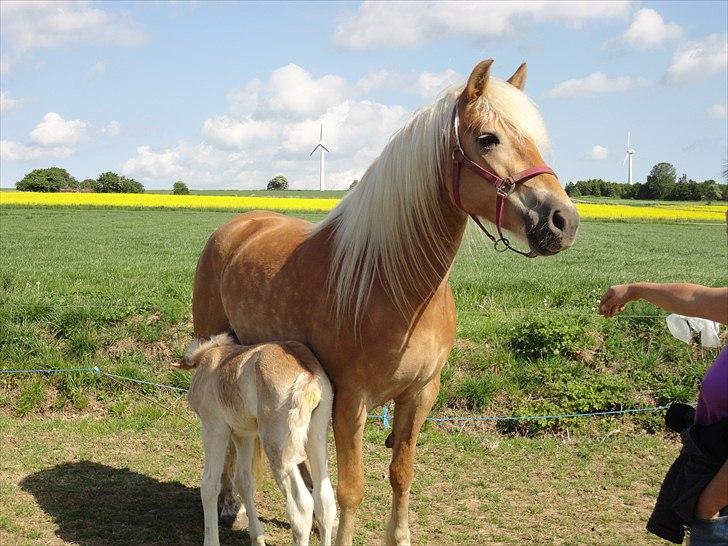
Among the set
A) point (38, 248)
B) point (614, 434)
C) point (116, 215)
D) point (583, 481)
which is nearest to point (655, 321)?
point (614, 434)

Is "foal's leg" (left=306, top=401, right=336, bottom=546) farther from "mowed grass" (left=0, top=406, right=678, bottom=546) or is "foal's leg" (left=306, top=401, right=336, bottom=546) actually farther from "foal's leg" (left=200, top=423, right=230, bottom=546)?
"mowed grass" (left=0, top=406, right=678, bottom=546)

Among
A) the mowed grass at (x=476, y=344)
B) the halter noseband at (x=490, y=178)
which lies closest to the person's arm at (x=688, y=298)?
the halter noseband at (x=490, y=178)

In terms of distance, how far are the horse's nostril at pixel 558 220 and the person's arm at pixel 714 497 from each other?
118 centimetres

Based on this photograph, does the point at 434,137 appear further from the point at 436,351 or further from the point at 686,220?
the point at 686,220

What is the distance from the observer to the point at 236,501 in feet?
17.1

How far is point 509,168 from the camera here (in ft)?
11.3

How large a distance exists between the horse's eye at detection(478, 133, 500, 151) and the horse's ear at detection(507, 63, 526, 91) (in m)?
0.59

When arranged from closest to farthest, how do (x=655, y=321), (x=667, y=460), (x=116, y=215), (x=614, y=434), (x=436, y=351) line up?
1. (x=436, y=351)
2. (x=667, y=460)
3. (x=614, y=434)
4. (x=655, y=321)
5. (x=116, y=215)

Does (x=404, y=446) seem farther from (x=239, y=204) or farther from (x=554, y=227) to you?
(x=239, y=204)

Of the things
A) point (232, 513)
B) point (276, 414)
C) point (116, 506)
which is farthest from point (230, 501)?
point (276, 414)

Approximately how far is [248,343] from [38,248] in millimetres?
A: 16029

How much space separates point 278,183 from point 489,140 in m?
74.3

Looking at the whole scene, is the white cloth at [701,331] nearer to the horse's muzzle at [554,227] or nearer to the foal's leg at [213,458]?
the horse's muzzle at [554,227]

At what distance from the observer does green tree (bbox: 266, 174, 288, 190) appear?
7638 cm
